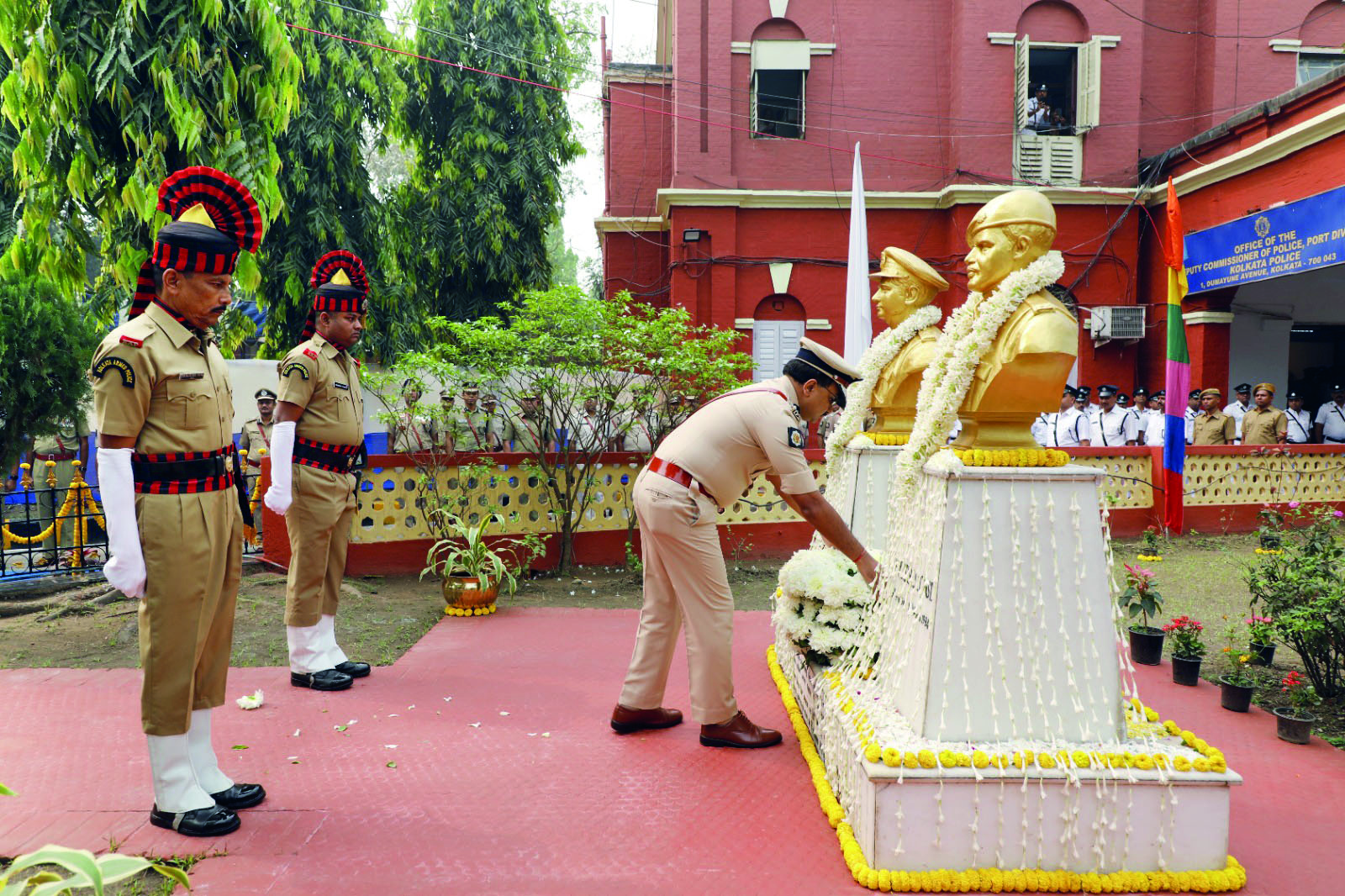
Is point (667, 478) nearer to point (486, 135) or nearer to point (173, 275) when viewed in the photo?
point (173, 275)

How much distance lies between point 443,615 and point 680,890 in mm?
4272

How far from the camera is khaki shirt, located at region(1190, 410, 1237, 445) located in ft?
37.3

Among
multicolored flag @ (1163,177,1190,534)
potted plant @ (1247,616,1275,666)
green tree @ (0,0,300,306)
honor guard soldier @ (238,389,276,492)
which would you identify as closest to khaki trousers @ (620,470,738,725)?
potted plant @ (1247,616,1275,666)

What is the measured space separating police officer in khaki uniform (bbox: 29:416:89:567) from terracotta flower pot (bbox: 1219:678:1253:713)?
8.44m

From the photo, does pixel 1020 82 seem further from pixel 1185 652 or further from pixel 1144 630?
pixel 1185 652

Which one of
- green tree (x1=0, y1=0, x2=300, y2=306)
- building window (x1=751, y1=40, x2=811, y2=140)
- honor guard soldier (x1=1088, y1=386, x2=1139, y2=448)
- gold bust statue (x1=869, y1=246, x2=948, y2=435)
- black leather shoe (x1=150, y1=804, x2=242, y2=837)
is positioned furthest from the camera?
building window (x1=751, y1=40, x2=811, y2=140)

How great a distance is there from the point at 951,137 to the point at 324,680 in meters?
13.1

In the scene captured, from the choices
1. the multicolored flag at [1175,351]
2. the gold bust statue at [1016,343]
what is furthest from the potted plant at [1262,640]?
the multicolored flag at [1175,351]

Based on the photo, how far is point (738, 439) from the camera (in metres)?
3.93

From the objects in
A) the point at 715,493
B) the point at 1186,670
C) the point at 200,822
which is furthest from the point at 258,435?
the point at 1186,670

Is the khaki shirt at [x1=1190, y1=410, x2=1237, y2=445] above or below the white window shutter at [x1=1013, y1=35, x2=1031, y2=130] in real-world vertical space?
below

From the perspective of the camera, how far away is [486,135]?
1602 cm

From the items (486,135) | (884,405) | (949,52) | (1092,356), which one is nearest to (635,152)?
(486,135)

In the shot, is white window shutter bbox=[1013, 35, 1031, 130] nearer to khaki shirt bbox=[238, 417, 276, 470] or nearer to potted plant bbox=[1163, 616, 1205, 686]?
potted plant bbox=[1163, 616, 1205, 686]
